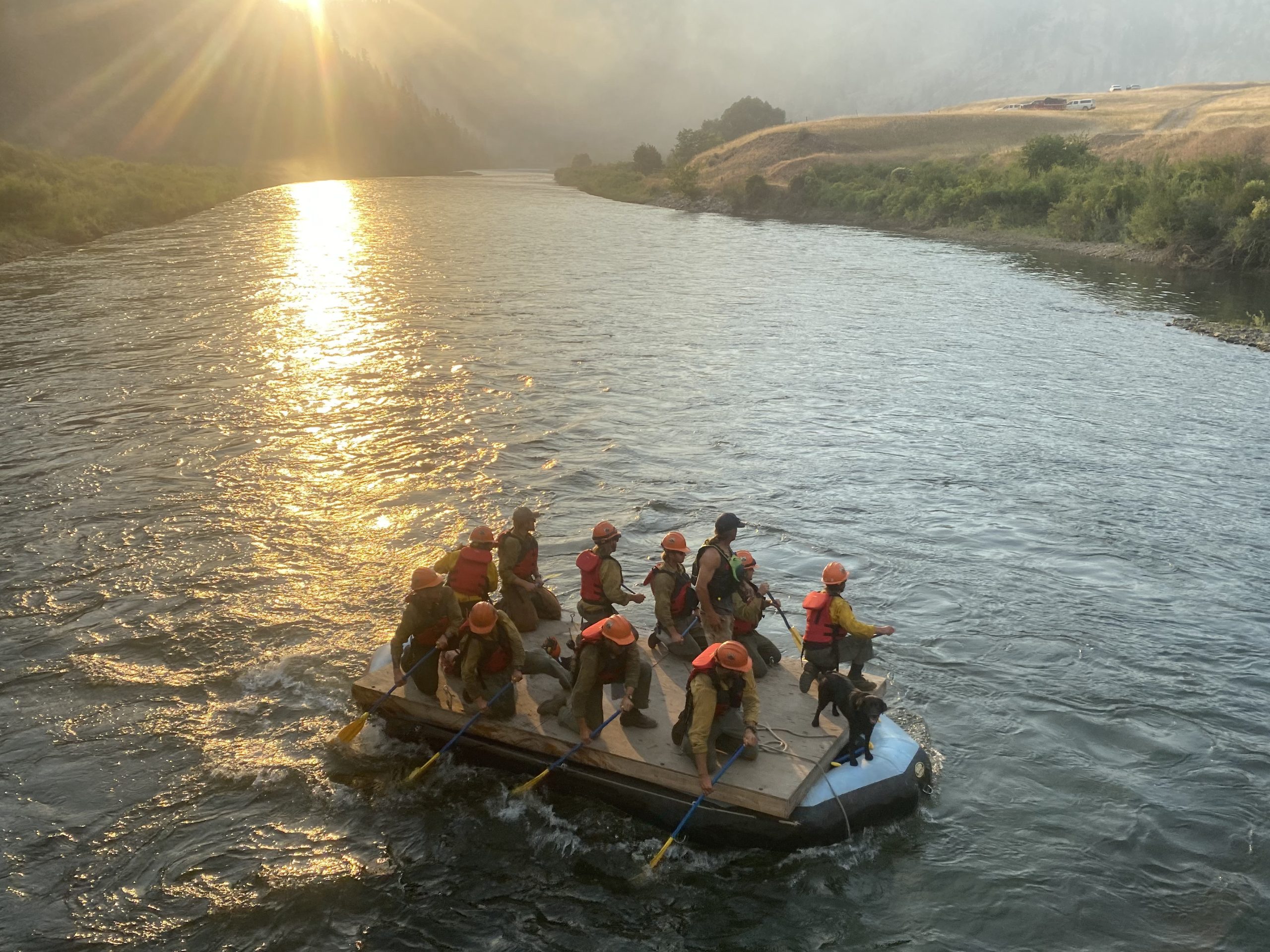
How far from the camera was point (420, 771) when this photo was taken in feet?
41.2

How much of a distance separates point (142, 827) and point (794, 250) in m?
63.7

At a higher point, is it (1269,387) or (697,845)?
(1269,387)

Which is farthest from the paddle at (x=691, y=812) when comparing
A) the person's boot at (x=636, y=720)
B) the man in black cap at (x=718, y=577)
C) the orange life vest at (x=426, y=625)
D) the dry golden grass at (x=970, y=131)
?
the dry golden grass at (x=970, y=131)

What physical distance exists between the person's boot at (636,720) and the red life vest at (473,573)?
280 cm

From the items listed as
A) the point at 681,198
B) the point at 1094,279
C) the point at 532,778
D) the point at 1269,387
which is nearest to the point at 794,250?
the point at 1094,279

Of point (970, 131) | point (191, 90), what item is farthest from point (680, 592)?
point (191, 90)

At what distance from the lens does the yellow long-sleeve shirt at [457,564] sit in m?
13.8

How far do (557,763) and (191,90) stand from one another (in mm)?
151896

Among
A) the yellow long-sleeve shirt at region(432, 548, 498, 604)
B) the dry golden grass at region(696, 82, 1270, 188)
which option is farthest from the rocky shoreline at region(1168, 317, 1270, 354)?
the dry golden grass at region(696, 82, 1270, 188)

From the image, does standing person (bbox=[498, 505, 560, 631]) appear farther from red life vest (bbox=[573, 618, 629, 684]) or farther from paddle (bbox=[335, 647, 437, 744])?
red life vest (bbox=[573, 618, 629, 684])

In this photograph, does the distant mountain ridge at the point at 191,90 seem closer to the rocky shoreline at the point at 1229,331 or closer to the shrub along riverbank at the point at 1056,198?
the shrub along riverbank at the point at 1056,198

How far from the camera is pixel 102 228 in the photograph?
61.2 metres

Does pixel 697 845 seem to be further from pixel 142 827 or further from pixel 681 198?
pixel 681 198

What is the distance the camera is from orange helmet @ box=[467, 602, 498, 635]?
40.1ft
